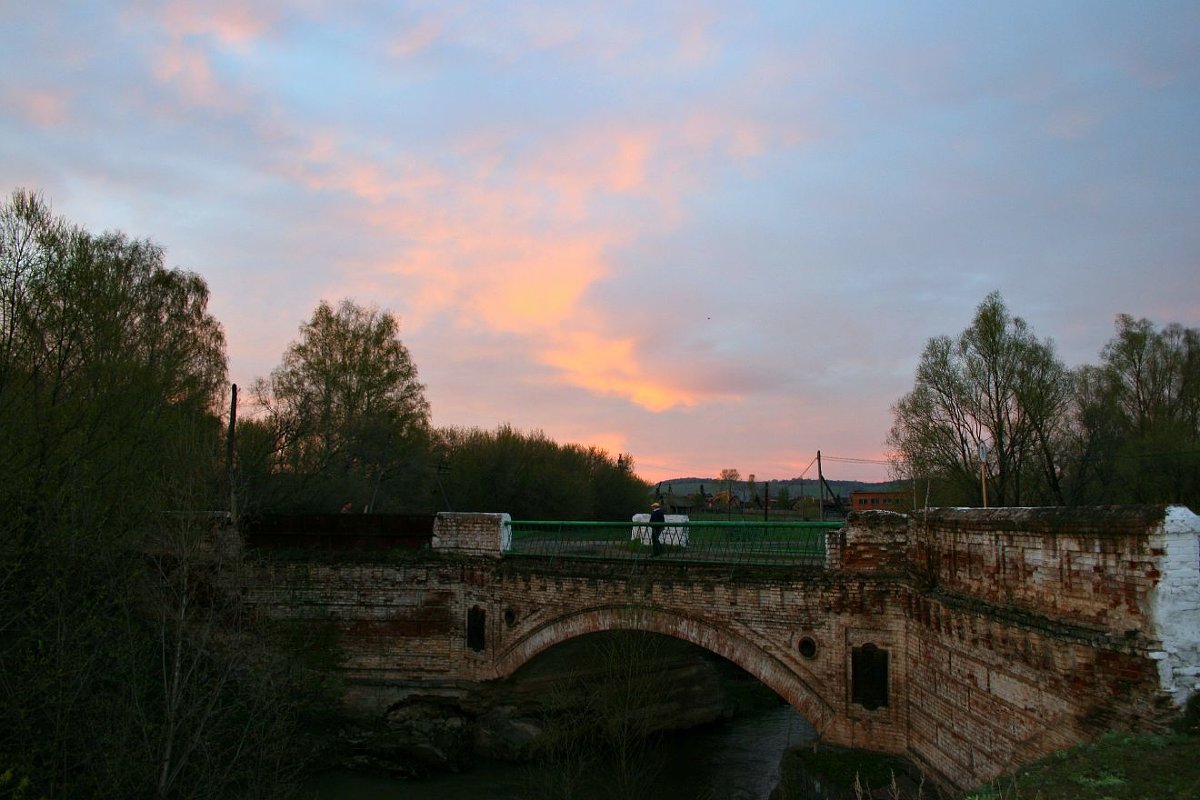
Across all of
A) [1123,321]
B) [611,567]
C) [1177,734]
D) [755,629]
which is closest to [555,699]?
[611,567]

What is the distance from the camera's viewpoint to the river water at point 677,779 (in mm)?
13688

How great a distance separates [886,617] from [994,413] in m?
17.9

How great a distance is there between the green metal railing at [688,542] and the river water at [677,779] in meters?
3.15

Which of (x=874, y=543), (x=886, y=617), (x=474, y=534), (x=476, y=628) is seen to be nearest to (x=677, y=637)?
(x=886, y=617)

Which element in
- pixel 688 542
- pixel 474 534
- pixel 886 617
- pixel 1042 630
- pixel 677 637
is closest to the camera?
pixel 1042 630

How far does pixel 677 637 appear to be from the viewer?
12.6m

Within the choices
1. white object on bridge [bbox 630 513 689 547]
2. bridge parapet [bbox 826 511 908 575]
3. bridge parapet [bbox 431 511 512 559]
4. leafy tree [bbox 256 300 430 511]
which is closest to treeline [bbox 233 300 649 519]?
leafy tree [bbox 256 300 430 511]

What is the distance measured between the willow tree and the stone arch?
1680 centimetres

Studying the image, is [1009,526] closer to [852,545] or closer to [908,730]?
[852,545]

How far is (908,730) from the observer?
10.2 meters

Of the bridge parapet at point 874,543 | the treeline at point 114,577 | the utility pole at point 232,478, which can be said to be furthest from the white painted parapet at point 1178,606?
the utility pole at point 232,478

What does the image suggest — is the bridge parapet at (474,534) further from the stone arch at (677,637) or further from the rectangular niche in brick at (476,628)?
the stone arch at (677,637)

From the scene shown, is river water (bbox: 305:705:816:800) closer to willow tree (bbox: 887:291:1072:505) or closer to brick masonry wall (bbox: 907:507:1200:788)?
brick masonry wall (bbox: 907:507:1200:788)

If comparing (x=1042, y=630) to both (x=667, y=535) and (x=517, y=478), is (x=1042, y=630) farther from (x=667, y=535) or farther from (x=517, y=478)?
(x=517, y=478)
